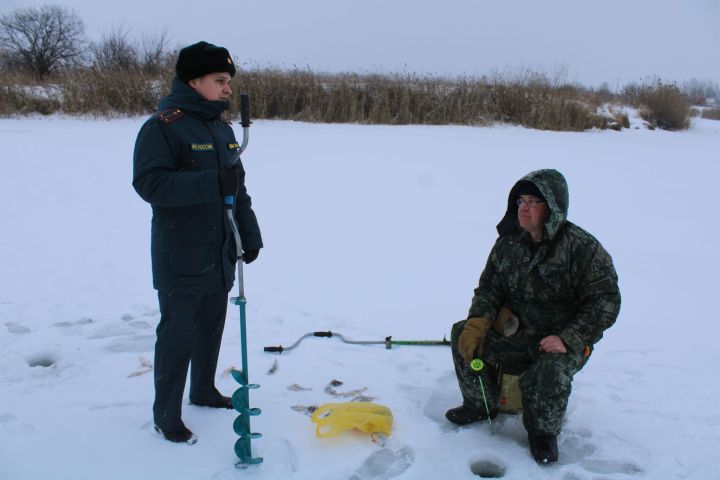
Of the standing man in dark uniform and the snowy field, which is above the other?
the standing man in dark uniform

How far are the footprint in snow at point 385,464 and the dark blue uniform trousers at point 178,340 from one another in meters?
0.82

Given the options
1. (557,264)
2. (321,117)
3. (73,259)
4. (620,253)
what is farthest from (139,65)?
(557,264)

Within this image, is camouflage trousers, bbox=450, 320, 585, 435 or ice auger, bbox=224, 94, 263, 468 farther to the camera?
camouflage trousers, bbox=450, 320, 585, 435

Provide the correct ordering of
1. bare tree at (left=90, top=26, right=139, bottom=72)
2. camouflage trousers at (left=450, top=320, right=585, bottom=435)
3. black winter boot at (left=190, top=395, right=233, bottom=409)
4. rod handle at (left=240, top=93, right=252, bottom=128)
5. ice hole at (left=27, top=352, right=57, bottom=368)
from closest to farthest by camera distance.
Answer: rod handle at (left=240, top=93, right=252, bottom=128) < camouflage trousers at (left=450, top=320, right=585, bottom=435) < black winter boot at (left=190, top=395, right=233, bottom=409) < ice hole at (left=27, top=352, right=57, bottom=368) < bare tree at (left=90, top=26, right=139, bottom=72)

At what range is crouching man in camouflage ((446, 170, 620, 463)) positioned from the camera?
2.41 m

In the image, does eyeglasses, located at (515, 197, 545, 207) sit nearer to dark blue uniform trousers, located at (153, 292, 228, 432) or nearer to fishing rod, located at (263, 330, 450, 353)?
fishing rod, located at (263, 330, 450, 353)

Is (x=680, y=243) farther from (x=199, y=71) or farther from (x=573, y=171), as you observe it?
(x=199, y=71)

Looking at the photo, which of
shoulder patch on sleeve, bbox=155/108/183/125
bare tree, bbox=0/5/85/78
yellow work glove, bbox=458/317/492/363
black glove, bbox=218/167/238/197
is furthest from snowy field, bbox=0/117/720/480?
bare tree, bbox=0/5/85/78

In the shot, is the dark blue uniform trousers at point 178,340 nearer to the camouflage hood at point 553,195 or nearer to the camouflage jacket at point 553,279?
the camouflage jacket at point 553,279

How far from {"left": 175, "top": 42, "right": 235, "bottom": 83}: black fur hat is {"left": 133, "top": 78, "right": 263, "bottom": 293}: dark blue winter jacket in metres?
0.05

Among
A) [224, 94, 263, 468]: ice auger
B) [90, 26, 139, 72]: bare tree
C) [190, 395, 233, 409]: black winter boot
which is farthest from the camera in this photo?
[90, 26, 139, 72]: bare tree

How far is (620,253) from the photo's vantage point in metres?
5.20

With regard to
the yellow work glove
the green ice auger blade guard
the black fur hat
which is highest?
the black fur hat

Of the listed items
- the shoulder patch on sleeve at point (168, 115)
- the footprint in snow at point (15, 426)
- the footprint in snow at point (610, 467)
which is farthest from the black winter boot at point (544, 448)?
the footprint in snow at point (15, 426)
